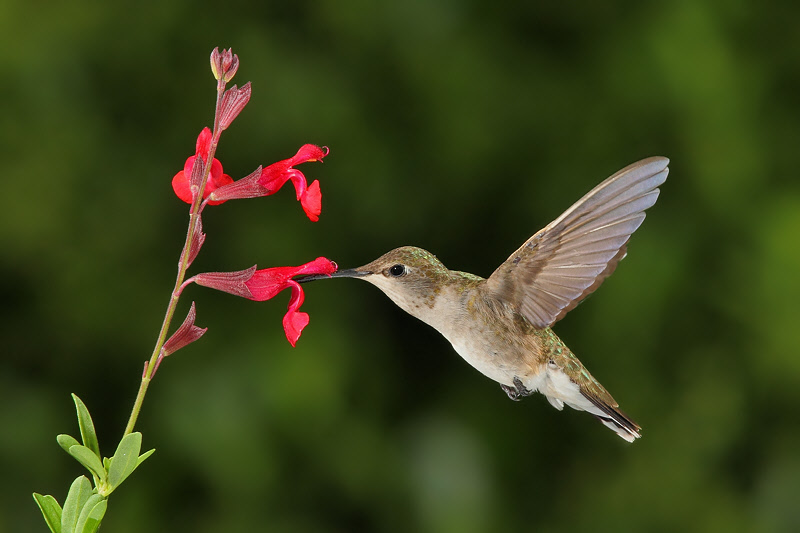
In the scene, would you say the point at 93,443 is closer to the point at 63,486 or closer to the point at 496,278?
the point at 496,278

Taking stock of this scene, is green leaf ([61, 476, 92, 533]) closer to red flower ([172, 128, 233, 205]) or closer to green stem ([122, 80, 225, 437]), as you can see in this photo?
green stem ([122, 80, 225, 437])

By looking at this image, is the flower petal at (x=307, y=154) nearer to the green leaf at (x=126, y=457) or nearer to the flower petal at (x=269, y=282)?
the flower petal at (x=269, y=282)

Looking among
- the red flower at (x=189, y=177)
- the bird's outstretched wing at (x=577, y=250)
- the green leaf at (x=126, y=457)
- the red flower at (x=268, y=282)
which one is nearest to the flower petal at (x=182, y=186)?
the red flower at (x=189, y=177)

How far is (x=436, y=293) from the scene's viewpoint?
4.73 ft

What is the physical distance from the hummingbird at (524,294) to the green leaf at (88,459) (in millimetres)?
510

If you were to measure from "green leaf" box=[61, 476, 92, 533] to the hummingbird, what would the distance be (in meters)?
0.53

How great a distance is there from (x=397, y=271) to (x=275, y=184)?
1.18 feet

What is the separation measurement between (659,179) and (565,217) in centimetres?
18

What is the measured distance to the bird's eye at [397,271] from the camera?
1387mm

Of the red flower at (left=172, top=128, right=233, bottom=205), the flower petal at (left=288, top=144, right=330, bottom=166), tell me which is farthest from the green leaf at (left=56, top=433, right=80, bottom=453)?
the flower petal at (left=288, top=144, right=330, bottom=166)

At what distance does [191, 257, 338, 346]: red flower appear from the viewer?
1.05 meters

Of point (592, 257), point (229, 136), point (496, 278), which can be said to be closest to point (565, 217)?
point (592, 257)

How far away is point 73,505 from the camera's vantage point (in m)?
0.89

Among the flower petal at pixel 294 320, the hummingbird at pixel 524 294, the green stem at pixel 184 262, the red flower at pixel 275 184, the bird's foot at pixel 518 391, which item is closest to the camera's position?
the green stem at pixel 184 262
